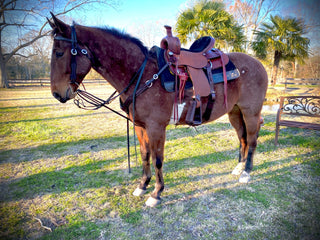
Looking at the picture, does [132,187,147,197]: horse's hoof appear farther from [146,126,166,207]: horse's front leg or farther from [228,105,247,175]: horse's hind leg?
[228,105,247,175]: horse's hind leg

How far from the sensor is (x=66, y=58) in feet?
5.77

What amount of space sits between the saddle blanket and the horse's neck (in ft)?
0.82

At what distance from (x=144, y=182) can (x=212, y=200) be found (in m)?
1.10

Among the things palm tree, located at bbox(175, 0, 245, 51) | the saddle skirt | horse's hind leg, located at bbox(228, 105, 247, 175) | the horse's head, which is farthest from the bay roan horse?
palm tree, located at bbox(175, 0, 245, 51)

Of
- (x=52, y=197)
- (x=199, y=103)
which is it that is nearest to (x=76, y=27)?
(x=199, y=103)

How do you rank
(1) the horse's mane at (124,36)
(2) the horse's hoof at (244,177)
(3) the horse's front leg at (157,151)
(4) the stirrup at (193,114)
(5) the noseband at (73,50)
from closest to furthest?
(5) the noseband at (73,50)
(1) the horse's mane at (124,36)
(3) the horse's front leg at (157,151)
(4) the stirrup at (193,114)
(2) the horse's hoof at (244,177)

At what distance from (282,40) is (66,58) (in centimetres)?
1360

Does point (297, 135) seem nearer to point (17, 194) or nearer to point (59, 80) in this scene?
point (59, 80)

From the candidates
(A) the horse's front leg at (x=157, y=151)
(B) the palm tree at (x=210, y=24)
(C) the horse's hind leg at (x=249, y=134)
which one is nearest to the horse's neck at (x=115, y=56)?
(A) the horse's front leg at (x=157, y=151)

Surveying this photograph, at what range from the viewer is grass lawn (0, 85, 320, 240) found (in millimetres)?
1963

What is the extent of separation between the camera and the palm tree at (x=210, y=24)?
6.88 metres

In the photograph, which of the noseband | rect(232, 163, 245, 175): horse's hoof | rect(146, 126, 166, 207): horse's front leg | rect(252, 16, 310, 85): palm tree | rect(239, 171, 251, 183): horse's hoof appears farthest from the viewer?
rect(252, 16, 310, 85): palm tree

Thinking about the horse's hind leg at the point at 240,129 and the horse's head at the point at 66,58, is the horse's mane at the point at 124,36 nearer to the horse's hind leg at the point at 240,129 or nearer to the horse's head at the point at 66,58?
the horse's head at the point at 66,58

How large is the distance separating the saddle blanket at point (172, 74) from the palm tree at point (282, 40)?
11024 millimetres
